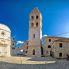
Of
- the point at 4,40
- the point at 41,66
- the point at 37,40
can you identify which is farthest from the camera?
the point at 37,40

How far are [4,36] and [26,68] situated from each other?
24517 mm

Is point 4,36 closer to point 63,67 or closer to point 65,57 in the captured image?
point 65,57

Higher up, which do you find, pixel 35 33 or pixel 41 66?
pixel 35 33

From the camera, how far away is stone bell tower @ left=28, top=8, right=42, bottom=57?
60.6 meters

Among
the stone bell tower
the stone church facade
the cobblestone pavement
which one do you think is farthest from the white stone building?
the cobblestone pavement

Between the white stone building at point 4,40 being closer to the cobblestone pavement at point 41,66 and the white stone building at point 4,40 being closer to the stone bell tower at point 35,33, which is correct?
the stone bell tower at point 35,33

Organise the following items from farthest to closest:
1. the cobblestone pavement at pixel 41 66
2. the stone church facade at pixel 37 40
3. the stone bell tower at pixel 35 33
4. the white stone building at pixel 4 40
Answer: the stone bell tower at pixel 35 33, the stone church facade at pixel 37 40, the white stone building at pixel 4 40, the cobblestone pavement at pixel 41 66

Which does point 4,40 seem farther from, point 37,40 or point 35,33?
point 35,33

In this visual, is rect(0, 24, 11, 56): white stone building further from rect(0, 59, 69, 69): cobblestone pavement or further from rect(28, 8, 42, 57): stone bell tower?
rect(0, 59, 69, 69): cobblestone pavement

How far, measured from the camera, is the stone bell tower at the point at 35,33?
6056cm

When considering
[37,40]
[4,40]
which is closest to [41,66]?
[4,40]

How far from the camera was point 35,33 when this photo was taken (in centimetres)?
6209

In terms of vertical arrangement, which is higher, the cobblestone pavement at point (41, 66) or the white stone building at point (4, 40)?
the white stone building at point (4, 40)

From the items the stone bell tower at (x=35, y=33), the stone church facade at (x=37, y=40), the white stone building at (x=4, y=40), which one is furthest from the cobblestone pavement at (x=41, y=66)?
the stone bell tower at (x=35, y=33)
